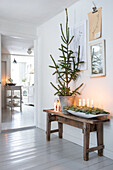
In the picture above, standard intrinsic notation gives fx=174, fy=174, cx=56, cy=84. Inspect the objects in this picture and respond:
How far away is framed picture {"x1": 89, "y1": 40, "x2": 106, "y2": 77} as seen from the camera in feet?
8.44

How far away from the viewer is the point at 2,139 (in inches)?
134

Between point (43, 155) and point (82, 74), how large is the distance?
144 centimetres

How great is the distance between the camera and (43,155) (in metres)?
2.61

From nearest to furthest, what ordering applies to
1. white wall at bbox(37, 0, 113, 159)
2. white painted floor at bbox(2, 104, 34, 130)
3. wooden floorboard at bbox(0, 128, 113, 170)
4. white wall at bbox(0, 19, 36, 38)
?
1. wooden floorboard at bbox(0, 128, 113, 170)
2. white wall at bbox(37, 0, 113, 159)
3. white wall at bbox(0, 19, 36, 38)
4. white painted floor at bbox(2, 104, 34, 130)

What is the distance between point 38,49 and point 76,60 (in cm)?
166

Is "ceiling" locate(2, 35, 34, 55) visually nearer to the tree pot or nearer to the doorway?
the doorway

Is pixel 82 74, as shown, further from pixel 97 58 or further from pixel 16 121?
pixel 16 121

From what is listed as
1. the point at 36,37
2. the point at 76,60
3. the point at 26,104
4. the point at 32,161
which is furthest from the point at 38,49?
the point at 26,104

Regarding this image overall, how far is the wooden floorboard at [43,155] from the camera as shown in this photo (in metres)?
2.27

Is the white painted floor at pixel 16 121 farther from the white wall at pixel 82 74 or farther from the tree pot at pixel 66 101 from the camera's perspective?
the tree pot at pixel 66 101

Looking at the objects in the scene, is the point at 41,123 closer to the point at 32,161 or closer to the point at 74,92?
the point at 74,92

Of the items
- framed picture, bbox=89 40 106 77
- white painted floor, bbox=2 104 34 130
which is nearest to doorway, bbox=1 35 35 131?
white painted floor, bbox=2 104 34 130

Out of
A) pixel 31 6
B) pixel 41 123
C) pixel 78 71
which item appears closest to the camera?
pixel 78 71

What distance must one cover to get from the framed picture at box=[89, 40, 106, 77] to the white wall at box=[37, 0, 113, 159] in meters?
0.07
